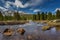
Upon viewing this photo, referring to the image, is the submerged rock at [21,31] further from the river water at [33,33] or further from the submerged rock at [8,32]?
the submerged rock at [8,32]

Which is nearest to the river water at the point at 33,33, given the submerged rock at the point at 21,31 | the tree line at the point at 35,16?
the submerged rock at the point at 21,31

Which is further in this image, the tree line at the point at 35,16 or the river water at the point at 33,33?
the tree line at the point at 35,16

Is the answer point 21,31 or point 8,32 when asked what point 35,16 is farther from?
point 8,32

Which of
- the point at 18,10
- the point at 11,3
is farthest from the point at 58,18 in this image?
the point at 11,3

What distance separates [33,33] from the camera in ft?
12.9

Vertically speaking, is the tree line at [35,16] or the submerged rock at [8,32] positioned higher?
the tree line at [35,16]

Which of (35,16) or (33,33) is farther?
(35,16)

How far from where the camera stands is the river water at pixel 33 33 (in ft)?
12.6

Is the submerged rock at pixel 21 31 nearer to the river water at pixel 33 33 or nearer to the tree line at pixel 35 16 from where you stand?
the river water at pixel 33 33

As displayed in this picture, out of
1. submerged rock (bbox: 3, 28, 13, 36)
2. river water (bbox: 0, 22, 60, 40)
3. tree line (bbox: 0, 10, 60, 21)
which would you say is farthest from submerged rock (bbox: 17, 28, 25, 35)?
tree line (bbox: 0, 10, 60, 21)

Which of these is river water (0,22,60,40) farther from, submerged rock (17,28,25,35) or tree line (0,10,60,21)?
tree line (0,10,60,21)

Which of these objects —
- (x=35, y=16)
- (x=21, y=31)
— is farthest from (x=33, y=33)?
(x=35, y=16)

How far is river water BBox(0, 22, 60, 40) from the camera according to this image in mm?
3843

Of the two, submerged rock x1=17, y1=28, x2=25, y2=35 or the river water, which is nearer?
the river water
